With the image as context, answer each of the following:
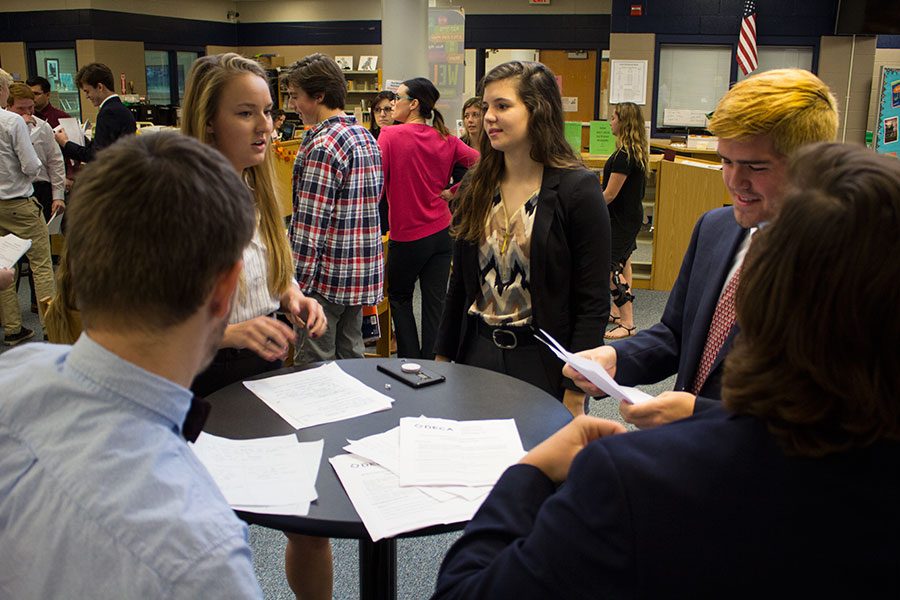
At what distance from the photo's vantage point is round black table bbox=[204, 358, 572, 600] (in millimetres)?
1742

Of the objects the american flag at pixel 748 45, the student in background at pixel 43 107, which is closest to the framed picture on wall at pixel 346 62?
the american flag at pixel 748 45

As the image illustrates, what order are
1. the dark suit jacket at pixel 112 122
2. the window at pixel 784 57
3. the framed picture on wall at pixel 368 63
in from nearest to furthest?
the dark suit jacket at pixel 112 122
the window at pixel 784 57
the framed picture on wall at pixel 368 63

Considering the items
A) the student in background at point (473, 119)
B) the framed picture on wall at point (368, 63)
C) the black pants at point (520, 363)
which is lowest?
the black pants at point (520, 363)

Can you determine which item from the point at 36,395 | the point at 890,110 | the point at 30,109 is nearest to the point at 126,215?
the point at 36,395

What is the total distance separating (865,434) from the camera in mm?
772

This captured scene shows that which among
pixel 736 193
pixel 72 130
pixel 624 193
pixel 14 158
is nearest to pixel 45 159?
pixel 14 158

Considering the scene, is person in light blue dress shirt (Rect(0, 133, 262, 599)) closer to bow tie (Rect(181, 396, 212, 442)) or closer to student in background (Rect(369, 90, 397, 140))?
bow tie (Rect(181, 396, 212, 442))

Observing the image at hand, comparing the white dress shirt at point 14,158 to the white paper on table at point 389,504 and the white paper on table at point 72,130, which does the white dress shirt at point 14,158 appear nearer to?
the white paper on table at point 72,130

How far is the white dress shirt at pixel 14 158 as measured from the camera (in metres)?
5.09

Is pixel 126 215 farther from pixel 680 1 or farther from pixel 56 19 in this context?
pixel 56 19

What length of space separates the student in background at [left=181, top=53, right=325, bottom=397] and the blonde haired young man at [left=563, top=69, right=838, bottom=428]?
91 cm

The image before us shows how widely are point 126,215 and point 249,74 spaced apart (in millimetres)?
1565

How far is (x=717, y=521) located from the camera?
790 millimetres

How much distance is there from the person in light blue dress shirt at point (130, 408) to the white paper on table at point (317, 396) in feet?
3.03
